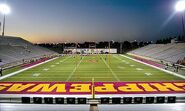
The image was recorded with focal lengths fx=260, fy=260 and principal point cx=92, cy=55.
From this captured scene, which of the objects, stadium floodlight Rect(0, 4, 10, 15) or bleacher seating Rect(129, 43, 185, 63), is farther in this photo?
bleacher seating Rect(129, 43, 185, 63)

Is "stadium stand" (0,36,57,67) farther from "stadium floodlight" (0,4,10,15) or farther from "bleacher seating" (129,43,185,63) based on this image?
"bleacher seating" (129,43,185,63)

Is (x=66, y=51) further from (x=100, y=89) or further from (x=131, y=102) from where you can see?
(x=131, y=102)

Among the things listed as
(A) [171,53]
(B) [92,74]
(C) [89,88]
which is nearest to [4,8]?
(B) [92,74]

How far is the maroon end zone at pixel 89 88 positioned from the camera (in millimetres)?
18000

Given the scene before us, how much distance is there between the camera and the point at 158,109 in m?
12.5

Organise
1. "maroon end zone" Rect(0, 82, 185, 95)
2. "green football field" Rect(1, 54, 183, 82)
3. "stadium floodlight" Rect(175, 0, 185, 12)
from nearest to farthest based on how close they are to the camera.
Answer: "maroon end zone" Rect(0, 82, 185, 95) → "green football field" Rect(1, 54, 183, 82) → "stadium floodlight" Rect(175, 0, 185, 12)

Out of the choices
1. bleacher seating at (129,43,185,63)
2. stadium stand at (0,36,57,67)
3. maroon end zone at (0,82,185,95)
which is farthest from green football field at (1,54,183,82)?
bleacher seating at (129,43,185,63)

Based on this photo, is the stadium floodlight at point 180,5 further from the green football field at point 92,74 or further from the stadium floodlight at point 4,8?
the stadium floodlight at point 4,8

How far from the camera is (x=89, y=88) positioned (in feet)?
63.0

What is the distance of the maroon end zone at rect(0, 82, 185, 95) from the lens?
18.0 meters

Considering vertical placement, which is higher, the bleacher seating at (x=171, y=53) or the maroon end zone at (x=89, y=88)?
the bleacher seating at (x=171, y=53)

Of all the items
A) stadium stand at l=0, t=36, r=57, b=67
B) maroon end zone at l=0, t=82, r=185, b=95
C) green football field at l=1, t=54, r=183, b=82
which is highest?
stadium stand at l=0, t=36, r=57, b=67

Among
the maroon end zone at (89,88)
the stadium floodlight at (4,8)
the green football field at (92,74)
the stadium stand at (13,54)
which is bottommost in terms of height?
the maroon end zone at (89,88)

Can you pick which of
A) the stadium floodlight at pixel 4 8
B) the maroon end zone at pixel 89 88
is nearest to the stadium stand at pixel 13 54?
the stadium floodlight at pixel 4 8
